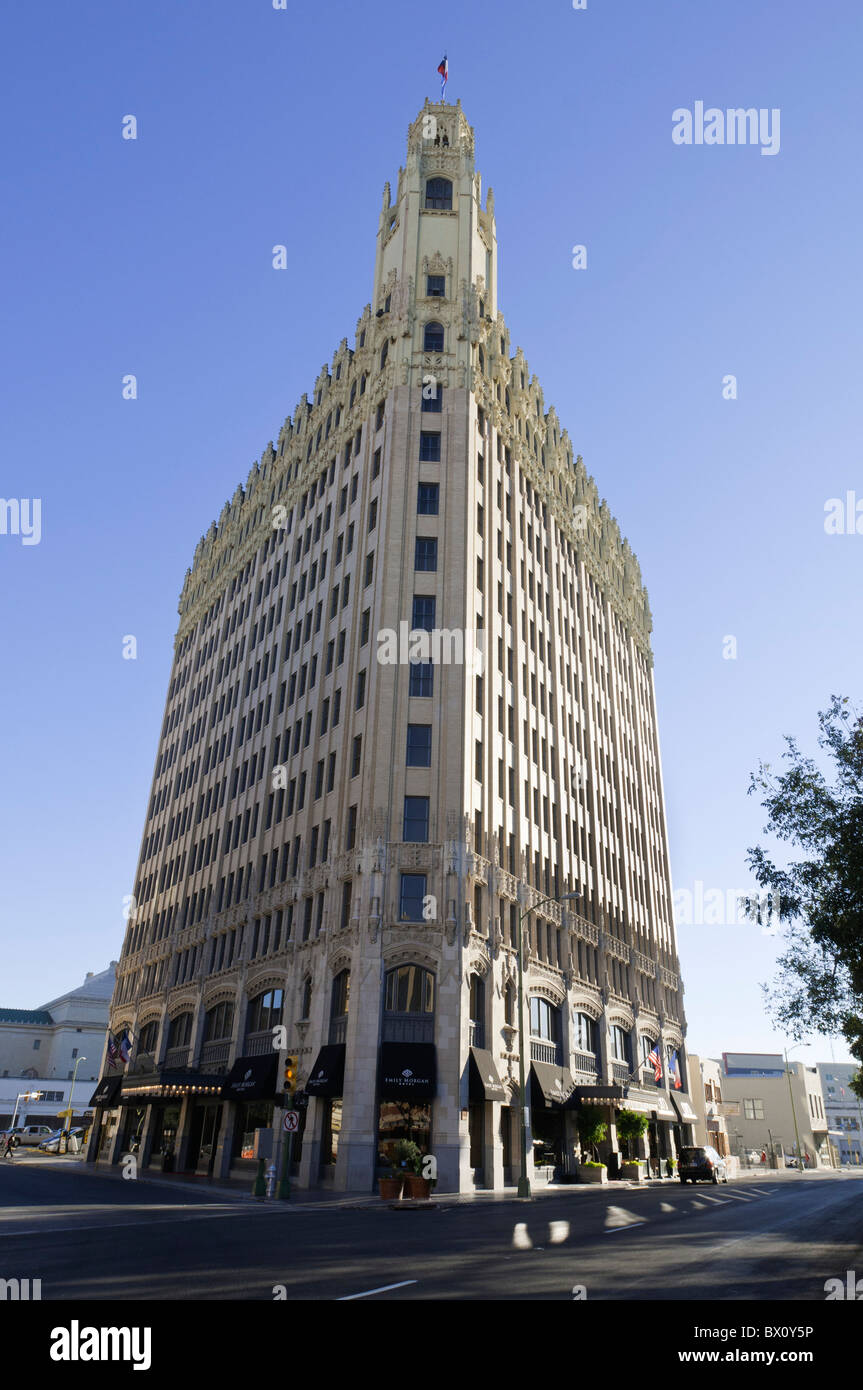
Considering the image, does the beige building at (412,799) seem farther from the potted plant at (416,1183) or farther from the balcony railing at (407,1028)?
the potted plant at (416,1183)

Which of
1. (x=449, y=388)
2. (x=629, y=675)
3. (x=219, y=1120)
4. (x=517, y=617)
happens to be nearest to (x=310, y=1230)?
(x=219, y=1120)

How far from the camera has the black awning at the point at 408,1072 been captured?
110 feet

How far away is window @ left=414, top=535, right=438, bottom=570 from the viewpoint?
44.4 metres

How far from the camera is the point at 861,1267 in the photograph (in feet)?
43.7

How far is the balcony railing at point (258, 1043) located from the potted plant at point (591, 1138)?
16.2 m

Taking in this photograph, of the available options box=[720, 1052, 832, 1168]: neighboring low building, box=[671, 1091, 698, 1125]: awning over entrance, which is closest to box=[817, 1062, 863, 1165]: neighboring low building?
box=[720, 1052, 832, 1168]: neighboring low building

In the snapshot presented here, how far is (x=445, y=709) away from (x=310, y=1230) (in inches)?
982

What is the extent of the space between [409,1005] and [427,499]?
25311 mm

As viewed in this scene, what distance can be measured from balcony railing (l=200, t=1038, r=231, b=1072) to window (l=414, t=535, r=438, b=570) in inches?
1074

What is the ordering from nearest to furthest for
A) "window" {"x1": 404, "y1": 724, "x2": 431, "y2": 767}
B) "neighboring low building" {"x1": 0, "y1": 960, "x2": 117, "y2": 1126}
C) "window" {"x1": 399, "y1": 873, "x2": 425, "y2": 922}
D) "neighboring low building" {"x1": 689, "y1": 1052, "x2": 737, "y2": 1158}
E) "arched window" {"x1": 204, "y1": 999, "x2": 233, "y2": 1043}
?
"window" {"x1": 399, "y1": 873, "x2": 425, "y2": 922} → "window" {"x1": 404, "y1": 724, "x2": 431, "y2": 767} → "arched window" {"x1": 204, "y1": 999, "x2": 233, "y2": 1043} → "neighboring low building" {"x1": 689, "y1": 1052, "x2": 737, "y2": 1158} → "neighboring low building" {"x1": 0, "y1": 960, "x2": 117, "y2": 1126}

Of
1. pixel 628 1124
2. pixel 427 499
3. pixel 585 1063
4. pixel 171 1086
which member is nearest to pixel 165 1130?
pixel 171 1086

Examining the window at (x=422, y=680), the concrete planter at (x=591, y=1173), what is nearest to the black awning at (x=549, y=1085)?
the concrete planter at (x=591, y=1173)

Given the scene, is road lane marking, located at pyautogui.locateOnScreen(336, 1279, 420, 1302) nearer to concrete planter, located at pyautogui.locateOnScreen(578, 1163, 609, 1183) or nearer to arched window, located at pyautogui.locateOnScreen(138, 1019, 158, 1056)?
concrete planter, located at pyautogui.locateOnScreen(578, 1163, 609, 1183)

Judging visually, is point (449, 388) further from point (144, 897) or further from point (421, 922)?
point (144, 897)
